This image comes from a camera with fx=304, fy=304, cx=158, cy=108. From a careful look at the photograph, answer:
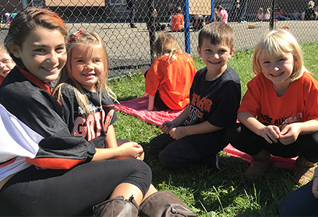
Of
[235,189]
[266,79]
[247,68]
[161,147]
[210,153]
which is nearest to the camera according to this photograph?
→ [235,189]

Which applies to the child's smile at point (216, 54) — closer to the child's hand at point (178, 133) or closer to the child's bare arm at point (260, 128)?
the child's bare arm at point (260, 128)

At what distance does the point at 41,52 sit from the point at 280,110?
1717 mm

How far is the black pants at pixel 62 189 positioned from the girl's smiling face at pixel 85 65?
0.63 metres

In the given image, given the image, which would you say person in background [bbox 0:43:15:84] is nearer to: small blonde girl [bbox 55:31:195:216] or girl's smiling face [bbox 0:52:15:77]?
girl's smiling face [bbox 0:52:15:77]

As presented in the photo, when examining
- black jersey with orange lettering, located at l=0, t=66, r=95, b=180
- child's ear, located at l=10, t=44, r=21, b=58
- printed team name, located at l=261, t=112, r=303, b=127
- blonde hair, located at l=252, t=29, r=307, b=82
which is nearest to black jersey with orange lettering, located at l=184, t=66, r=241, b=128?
printed team name, located at l=261, t=112, r=303, b=127

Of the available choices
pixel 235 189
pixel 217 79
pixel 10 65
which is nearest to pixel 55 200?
pixel 235 189

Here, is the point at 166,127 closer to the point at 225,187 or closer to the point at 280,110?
the point at 225,187

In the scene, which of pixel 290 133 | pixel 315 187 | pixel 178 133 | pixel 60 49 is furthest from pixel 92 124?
pixel 315 187

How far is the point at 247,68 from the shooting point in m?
5.84

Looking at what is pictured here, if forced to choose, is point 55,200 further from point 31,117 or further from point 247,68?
point 247,68

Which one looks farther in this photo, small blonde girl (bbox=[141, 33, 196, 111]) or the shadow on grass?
small blonde girl (bbox=[141, 33, 196, 111])

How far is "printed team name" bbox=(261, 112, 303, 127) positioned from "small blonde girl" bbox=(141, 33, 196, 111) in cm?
162

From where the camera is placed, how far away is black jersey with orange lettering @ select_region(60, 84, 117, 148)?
1970mm

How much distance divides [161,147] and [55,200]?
1.34 meters
